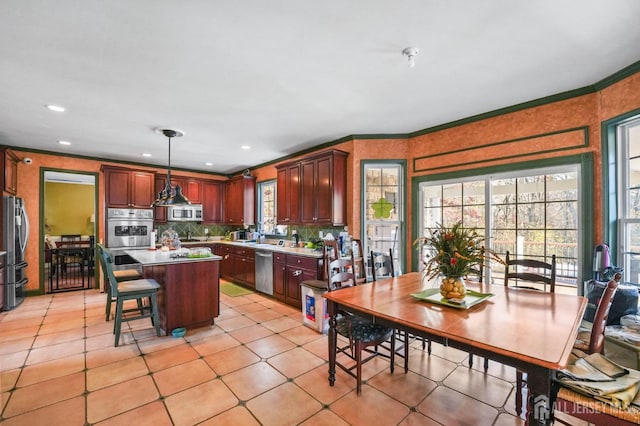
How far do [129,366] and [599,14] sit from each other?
15.0 ft

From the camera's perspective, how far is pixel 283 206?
17.6 feet

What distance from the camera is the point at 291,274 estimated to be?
4.45m

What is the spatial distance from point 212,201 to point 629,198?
7175 mm

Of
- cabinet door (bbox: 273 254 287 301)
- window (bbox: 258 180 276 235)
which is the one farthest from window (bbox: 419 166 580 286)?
window (bbox: 258 180 276 235)

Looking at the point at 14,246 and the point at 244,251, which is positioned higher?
the point at 14,246

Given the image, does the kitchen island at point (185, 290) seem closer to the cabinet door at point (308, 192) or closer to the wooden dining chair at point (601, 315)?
the cabinet door at point (308, 192)

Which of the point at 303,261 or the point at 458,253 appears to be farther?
→ the point at 303,261

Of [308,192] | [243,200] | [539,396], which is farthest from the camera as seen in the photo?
[243,200]

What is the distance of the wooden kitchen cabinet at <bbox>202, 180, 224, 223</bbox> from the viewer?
7016 mm

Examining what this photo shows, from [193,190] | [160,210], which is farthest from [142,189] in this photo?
[193,190]

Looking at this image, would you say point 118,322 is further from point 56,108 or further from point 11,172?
point 11,172

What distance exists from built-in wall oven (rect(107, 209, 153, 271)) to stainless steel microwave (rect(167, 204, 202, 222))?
1.53ft

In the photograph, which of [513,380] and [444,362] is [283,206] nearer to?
[444,362]

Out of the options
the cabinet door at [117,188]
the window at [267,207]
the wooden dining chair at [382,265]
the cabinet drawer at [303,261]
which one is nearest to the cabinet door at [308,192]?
the cabinet drawer at [303,261]
